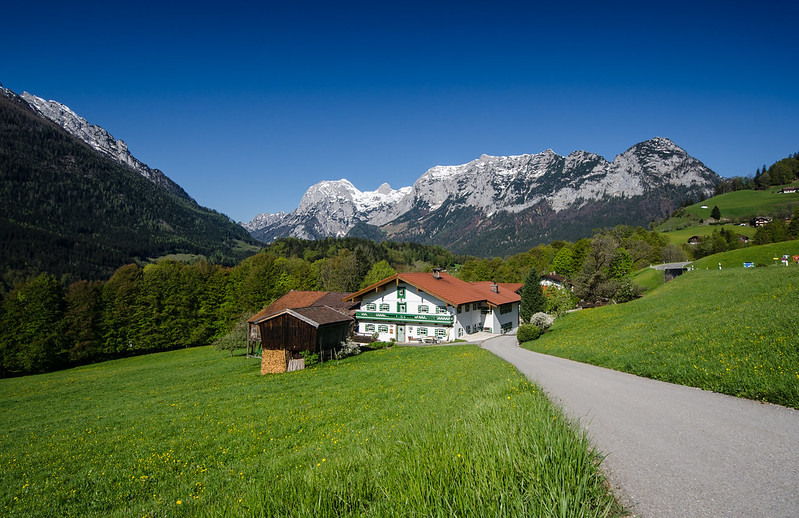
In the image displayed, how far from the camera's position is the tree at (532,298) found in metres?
57.2

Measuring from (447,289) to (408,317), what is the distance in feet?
21.6

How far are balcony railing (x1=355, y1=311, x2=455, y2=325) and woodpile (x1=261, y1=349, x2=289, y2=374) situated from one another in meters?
17.4

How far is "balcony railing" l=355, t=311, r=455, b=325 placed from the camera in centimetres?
4516

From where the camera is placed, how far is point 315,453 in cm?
926

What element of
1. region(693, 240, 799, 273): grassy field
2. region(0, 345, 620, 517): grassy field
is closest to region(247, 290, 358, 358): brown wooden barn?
region(0, 345, 620, 517): grassy field

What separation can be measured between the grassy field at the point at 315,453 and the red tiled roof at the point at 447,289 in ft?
71.4

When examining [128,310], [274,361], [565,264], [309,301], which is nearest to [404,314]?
[309,301]

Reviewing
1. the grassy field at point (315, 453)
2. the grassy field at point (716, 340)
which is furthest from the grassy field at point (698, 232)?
the grassy field at point (315, 453)

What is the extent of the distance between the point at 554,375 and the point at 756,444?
Answer: 369 inches

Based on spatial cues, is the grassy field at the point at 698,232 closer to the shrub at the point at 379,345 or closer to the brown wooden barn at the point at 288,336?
the shrub at the point at 379,345

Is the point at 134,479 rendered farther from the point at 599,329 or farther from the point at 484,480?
the point at 599,329

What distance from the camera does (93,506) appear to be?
8.26 meters

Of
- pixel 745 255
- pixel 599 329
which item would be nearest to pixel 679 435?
pixel 599 329

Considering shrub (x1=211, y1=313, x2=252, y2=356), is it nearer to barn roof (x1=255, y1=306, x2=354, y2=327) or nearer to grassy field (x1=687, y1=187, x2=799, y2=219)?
barn roof (x1=255, y1=306, x2=354, y2=327)
